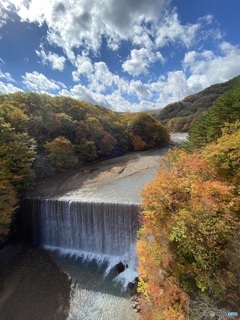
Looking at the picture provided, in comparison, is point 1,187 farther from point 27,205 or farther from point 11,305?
point 11,305

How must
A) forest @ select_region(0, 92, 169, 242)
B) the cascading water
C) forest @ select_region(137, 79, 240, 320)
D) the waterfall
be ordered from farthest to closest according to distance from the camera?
forest @ select_region(0, 92, 169, 242), the waterfall, the cascading water, forest @ select_region(137, 79, 240, 320)

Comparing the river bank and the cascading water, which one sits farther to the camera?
the cascading water

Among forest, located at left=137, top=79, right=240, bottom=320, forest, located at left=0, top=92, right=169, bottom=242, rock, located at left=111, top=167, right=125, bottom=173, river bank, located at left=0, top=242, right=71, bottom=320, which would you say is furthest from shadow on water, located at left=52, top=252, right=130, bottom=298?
rock, located at left=111, top=167, right=125, bottom=173

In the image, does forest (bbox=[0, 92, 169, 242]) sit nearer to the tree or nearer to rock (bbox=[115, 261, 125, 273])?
the tree

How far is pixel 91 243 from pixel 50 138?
662 inches

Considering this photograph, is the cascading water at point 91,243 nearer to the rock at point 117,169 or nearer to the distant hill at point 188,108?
the rock at point 117,169

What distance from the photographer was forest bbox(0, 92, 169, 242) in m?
17.9

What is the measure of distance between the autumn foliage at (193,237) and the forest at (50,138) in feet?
35.6

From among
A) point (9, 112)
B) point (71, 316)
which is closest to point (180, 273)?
point (71, 316)

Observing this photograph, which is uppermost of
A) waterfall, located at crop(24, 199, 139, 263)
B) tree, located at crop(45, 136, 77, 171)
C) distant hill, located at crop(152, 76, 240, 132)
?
distant hill, located at crop(152, 76, 240, 132)

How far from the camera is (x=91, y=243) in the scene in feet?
→ 51.0

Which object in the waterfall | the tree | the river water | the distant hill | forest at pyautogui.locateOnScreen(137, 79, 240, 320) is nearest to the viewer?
forest at pyautogui.locateOnScreen(137, 79, 240, 320)

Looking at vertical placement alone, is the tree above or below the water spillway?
above

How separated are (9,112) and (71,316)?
2105 cm
